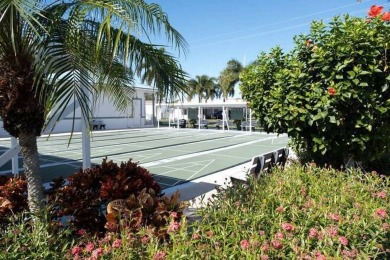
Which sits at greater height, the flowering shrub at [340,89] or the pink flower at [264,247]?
the flowering shrub at [340,89]

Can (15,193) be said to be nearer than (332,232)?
No

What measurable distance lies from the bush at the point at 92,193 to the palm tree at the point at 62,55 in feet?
1.06

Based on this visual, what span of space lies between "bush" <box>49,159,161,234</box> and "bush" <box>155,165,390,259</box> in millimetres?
1318

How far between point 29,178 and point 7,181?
0.90m

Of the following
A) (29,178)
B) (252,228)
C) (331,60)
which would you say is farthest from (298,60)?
(29,178)

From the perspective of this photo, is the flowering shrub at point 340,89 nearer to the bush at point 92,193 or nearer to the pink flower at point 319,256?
the bush at point 92,193

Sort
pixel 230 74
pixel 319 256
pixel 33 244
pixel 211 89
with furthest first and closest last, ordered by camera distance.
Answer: pixel 211 89 → pixel 230 74 → pixel 33 244 → pixel 319 256

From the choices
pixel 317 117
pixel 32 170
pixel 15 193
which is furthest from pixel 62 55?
pixel 317 117

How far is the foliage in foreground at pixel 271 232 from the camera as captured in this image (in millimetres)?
2133

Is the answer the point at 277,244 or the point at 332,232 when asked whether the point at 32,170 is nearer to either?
→ the point at 277,244

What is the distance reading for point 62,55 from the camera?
10.2ft

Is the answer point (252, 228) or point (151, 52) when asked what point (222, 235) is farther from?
point (151, 52)

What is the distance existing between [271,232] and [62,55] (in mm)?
2731

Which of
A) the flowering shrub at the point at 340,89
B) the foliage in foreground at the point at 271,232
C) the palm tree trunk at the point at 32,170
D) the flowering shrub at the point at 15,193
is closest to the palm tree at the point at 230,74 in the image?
the flowering shrub at the point at 340,89
